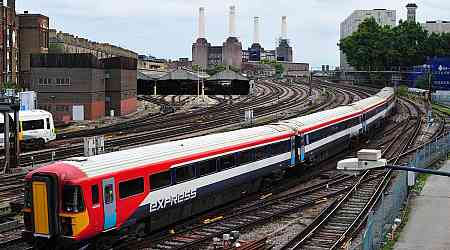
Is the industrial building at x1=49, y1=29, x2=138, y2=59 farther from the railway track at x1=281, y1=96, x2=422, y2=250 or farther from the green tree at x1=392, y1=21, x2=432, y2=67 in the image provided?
the railway track at x1=281, y1=96, x2=422, y2=250

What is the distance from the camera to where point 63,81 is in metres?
58.9

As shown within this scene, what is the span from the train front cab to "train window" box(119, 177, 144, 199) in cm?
159

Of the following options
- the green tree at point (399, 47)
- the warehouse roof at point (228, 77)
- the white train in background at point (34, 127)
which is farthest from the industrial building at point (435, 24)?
the white train in background at point (34, 127)

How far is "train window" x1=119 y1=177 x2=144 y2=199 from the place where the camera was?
17797mm

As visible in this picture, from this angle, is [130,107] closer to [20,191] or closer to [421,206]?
[20,191]

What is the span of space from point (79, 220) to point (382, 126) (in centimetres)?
4471

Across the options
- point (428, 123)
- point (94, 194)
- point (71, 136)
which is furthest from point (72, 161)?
point (428, 123)

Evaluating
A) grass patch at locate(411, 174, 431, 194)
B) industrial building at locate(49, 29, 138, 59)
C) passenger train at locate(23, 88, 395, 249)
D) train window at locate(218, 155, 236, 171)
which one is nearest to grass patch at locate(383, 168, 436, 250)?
grass patch at locate(411, 174, 431, 194)

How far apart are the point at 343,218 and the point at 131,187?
9103 mm

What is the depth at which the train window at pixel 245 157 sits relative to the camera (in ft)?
79.9

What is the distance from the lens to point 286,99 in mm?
86625

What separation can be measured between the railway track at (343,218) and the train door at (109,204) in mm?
5385

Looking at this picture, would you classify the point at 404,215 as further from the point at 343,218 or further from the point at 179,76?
the point at 179,76

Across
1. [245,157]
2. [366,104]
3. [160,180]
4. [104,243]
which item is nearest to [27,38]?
[366,104]
